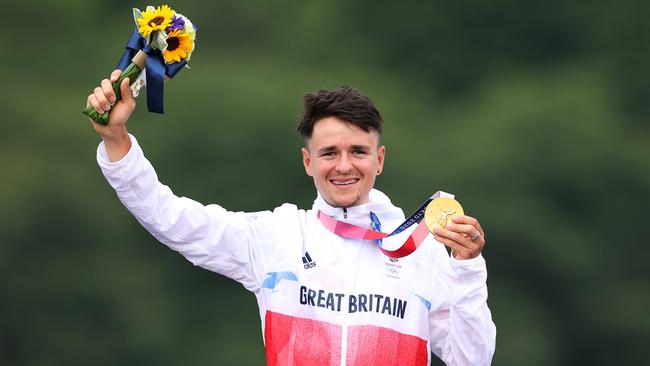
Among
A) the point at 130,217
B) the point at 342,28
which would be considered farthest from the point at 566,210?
the point at 130,217

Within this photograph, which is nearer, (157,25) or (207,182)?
(157,25)

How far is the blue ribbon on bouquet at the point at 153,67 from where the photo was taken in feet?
11.2

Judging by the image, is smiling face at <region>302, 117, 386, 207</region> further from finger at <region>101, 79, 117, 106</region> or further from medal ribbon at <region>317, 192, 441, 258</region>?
finger at <region>101, 79, 117, 106</region>

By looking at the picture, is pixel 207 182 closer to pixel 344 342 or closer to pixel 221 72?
pixel 221 72

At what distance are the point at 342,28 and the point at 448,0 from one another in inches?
29.9

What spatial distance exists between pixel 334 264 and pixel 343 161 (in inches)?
11.6

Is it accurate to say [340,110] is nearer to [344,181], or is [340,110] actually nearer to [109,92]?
[344,181]

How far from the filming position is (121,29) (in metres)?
7.92

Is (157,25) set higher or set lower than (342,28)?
lower

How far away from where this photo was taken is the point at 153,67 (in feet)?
11.2

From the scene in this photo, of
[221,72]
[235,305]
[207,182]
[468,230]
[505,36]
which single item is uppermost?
[505,36]

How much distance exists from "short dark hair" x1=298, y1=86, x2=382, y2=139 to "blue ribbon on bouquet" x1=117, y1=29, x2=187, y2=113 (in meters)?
0.43

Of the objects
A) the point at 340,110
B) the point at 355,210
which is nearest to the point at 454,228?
the point at 355,210

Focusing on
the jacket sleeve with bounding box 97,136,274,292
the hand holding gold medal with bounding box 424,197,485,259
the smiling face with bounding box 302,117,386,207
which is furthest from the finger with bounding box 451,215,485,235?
the jacket sleeve with bounding box 97,136,274,292
